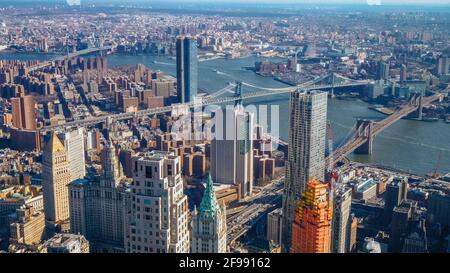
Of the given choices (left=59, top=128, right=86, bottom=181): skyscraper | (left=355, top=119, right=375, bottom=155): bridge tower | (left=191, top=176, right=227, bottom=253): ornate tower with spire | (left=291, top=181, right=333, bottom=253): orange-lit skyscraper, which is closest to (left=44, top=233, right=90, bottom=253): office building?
(left=191, top=176, right=227, bottom=253): ornate tower with spire

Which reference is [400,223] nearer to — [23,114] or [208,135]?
[208,135]

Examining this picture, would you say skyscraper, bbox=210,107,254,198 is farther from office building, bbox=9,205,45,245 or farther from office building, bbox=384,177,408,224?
office building, bbox=9,205,45,245

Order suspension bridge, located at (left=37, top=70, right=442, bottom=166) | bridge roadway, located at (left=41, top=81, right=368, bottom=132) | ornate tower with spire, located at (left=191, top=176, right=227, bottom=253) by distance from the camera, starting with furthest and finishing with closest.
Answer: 1. bridge roadway, located at (left=41, top=81, right=368, bottom=132)
2. suspension bridge, located at (left=37, top=70, right=442, bottom=166)
3. ornate tower with spire, located at (left=191, top=176, right=227, bottom=253)

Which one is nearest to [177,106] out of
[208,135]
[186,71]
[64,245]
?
[186,71]

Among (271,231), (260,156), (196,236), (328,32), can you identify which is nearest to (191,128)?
(260,156)

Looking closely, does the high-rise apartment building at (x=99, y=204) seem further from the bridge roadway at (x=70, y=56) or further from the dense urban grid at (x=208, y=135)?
the bridge roadway at (x=70, y=56)

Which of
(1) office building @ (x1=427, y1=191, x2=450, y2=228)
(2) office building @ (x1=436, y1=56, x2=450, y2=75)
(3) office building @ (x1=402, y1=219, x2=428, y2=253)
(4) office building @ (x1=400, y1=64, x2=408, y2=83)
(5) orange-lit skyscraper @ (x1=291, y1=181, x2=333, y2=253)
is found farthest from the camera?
(4) office building @ (x1=400, y1=64, x2=408, y2=83)
